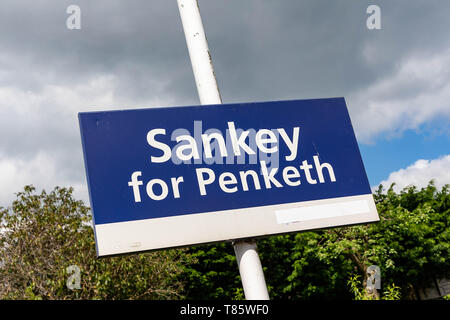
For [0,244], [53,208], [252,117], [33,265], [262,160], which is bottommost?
[262,160]

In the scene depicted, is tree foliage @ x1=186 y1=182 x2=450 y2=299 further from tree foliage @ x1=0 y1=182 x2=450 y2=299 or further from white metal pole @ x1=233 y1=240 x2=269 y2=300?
white metal pole @ x1=233 y1=240 x2=269 y2=300

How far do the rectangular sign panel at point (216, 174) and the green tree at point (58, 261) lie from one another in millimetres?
10806

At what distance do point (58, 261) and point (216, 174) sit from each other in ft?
39.1

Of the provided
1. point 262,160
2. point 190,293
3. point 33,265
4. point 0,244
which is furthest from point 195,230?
point 190,293

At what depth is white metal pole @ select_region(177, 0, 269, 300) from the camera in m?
2.65

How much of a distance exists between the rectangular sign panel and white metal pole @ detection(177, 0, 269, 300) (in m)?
0.15

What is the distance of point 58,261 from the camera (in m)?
13.1

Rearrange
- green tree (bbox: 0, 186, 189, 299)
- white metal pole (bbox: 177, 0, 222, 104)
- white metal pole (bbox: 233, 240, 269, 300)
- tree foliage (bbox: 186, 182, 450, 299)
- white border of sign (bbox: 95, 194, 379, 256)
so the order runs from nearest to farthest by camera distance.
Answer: white border of sign (bbox: 95, 194, 379, 256) < white metal pole (bbox: 233, 240, 269, 300) < white metal pole (bbox: 177, 0, 222, 104) < green tree (bbox: 0, 186, 189, 299) < tree foliage (bbox: 186, 182, 450, 299)

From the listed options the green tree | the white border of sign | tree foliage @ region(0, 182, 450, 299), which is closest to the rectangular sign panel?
the white border of sign

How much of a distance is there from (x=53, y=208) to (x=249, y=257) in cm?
1449
